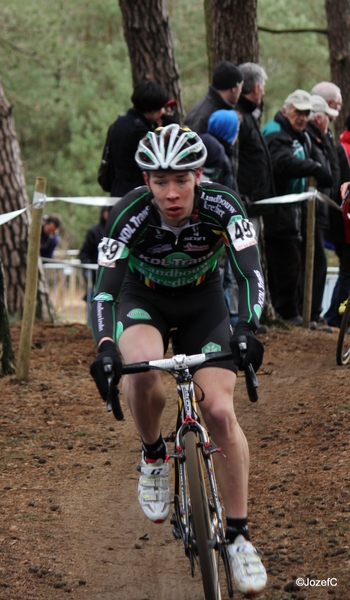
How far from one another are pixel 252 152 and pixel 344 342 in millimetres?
2262

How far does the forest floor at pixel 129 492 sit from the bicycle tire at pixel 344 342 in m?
0.12

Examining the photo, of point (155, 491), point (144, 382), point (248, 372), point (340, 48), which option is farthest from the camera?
point (340, 48)

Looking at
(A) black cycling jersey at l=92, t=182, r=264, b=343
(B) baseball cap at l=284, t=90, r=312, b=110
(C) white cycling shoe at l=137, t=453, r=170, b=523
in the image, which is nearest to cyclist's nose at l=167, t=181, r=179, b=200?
(A) black cycling jersey at l=92, t=182, r=264, b=343

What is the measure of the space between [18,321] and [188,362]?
749 cm

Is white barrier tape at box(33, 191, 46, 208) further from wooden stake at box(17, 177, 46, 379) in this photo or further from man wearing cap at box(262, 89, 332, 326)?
man wearing cap at box(262, 89, 332, 326)

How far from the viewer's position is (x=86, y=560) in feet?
16.0

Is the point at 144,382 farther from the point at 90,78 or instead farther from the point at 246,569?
the point at 90,78

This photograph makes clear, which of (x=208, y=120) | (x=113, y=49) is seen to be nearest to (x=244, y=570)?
(x=208, y=120)

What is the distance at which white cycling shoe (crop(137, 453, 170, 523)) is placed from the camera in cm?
469

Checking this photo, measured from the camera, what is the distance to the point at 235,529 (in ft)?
14.2

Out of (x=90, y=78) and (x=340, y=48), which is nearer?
(x=340, y=48)

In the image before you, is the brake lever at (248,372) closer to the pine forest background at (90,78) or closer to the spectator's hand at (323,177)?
the spectator's hand at (323,177)

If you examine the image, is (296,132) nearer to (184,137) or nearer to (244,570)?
(184,137)

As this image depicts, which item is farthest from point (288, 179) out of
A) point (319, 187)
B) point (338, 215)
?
point (338, 215)
